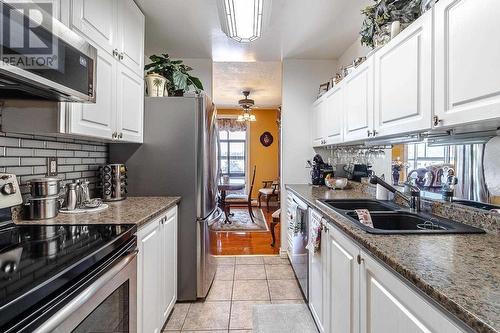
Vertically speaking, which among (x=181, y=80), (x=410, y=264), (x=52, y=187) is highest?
(x=181, y=80)

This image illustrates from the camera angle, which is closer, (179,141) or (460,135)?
(460,135)

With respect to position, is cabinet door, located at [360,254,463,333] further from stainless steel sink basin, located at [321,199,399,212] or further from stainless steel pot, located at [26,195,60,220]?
stainless steel pot, located at [26,195,60,220]

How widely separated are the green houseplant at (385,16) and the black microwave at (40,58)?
1708 millimetres

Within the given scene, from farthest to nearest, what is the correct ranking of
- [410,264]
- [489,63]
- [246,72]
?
1. [246,72]
2. [489,63]
3. [410,264]

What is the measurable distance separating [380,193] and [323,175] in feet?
3.74

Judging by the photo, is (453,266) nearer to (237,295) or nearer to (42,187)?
(42,187)

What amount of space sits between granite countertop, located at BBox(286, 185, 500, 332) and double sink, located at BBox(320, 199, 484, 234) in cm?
5

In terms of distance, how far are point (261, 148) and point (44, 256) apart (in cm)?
676

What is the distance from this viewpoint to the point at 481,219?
1291 millimetres

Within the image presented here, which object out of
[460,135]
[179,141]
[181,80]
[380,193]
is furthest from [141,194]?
[460,135]

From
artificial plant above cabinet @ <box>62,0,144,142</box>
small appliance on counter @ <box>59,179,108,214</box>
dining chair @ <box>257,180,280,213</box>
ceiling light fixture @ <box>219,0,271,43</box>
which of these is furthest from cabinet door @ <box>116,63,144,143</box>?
dining chair @ <box>257,180,280,213</box>

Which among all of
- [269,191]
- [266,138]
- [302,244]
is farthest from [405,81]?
[266,138]

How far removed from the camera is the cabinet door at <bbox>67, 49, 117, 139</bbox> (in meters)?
1.49

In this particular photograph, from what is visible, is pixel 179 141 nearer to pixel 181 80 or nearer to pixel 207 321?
pixel 181 80
